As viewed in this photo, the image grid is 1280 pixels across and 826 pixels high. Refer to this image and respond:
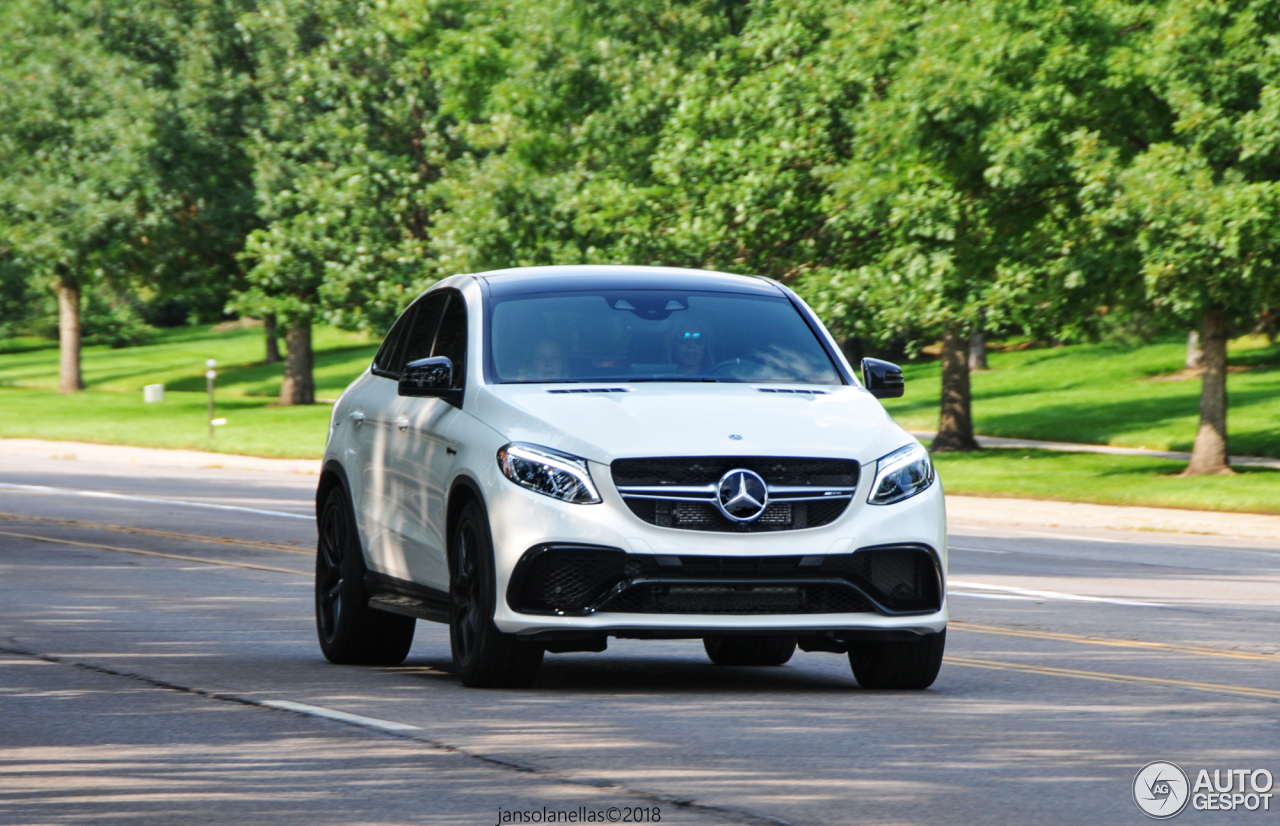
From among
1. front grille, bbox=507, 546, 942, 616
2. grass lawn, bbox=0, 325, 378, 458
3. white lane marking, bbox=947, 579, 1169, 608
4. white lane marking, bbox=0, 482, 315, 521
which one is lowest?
grass lawn, bbox=0, 325, 378, 458

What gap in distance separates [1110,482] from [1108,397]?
18.7m

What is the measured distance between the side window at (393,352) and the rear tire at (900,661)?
9.43ft

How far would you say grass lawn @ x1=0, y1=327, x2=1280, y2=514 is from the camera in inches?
1005

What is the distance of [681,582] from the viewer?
779 cm

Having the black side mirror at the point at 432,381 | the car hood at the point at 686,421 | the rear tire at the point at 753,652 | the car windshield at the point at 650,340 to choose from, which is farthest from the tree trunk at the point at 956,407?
the black side mirror at the point at 432,381

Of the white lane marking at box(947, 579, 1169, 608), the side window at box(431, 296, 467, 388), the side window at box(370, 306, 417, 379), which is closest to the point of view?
the side window at box(431, 296, 467, 388)


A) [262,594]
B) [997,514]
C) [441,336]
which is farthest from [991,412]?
[441,336]

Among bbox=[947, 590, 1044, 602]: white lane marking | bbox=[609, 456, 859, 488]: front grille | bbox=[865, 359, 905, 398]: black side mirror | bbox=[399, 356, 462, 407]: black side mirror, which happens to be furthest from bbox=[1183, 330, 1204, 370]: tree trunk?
bbox=[609, 456, 859, 488]: front grille

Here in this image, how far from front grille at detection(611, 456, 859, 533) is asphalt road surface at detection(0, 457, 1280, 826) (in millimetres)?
771

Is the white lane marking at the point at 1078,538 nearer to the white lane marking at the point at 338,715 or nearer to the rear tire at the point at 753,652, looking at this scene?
the rear tire at the point at 753,652

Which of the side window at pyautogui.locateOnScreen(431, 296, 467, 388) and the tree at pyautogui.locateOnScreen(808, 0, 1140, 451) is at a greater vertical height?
the tree at pyautogui.locateOnScreen(808, 0, 1140, 451)

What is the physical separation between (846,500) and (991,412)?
34.5m

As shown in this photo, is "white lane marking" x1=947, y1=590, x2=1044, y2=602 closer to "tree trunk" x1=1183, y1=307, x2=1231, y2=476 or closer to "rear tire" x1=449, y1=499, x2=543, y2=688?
"rear tire" x1=449, y1=499, x2=543, y2=688

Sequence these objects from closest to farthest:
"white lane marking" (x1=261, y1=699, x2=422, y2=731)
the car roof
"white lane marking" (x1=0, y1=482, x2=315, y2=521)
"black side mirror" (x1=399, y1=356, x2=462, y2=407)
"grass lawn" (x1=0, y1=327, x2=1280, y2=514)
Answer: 1. "white lane marking" (x1=261, y1=699, x2=422, y2=731)
2. "black side mirror" (x1=399, y1=356, x2=462, y2=407)
3. the car roof
4. "white lane marking" (x1=0, y1=482, x2=315, y2=521)
5. "grass lawn" (x1=0, y1=327, x2=1280, y2=514)
